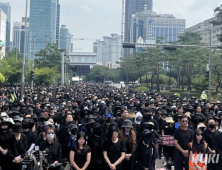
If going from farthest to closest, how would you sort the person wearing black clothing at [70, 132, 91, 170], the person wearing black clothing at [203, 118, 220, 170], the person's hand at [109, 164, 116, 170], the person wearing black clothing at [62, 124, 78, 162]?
the person wearing black clothing at [62, 124, 78, 162] → the person wearing black clothing at [203, 118, 220, 170] → the person's hand at [109, 164, 116, 170] → the person wearing black clothing at [70, 132, 91, 170]

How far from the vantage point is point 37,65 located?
82375 mm

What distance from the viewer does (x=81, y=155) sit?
801 centimetres

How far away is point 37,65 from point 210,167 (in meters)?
75.2

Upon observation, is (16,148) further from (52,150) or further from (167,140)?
(167,140)

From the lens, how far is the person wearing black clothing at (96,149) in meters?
8.50

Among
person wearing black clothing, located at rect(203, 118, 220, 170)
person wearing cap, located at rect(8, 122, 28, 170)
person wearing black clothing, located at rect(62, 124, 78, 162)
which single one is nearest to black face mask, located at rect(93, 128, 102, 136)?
person wearing black clothing, located at rect(62, 124, 78, 162)

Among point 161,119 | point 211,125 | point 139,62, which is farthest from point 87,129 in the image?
point 139,62

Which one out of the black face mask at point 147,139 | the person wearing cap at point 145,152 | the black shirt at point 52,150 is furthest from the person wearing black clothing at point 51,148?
the black face mask at point 147,139

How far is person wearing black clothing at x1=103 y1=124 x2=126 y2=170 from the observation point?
27.2 feet

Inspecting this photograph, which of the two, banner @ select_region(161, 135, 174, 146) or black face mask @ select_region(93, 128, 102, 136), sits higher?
black face mask @ select_region(93, 128, 102, 136)

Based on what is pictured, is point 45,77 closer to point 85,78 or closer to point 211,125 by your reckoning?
point 211,125

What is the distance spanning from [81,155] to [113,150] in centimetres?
67

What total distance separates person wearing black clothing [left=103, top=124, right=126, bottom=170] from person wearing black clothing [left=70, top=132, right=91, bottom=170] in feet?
1.39

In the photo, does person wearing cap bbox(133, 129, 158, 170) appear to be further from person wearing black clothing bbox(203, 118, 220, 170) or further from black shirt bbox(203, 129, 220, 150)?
black shirt bbox(203, 129, 220, 150)
